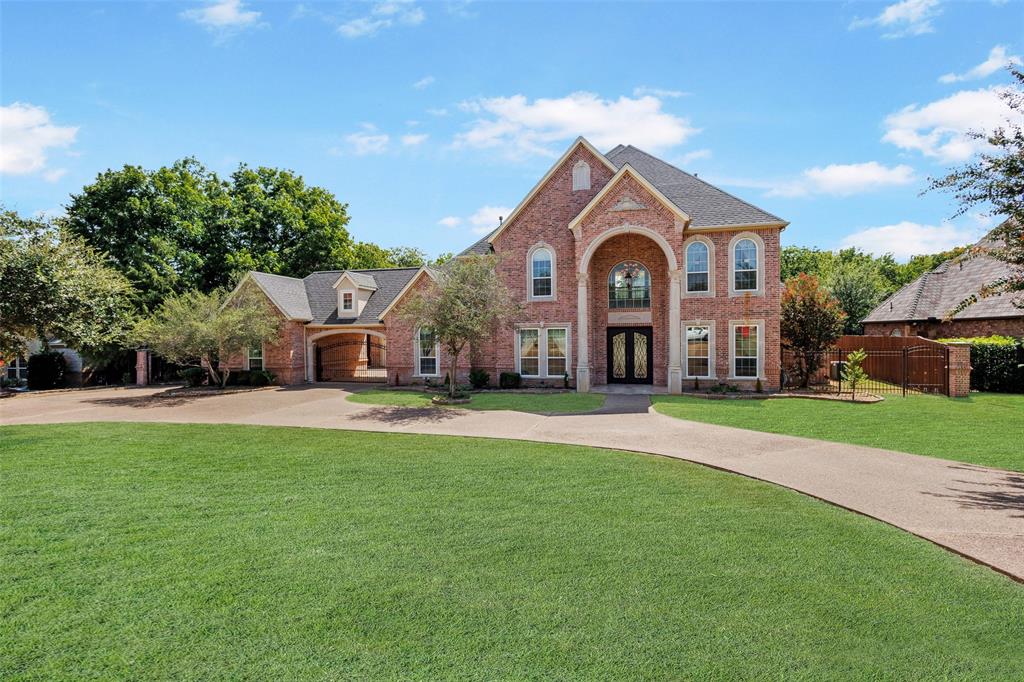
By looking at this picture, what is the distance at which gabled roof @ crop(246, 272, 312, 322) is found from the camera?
26281mm

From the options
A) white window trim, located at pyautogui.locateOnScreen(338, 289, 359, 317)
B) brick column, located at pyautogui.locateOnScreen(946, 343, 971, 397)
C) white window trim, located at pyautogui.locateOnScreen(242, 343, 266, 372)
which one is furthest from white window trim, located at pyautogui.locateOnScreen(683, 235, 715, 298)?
white window trim, located at pyautogui.locateOnScreen(242, 343, 266, 372)

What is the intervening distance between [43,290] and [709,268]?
21.1 metres

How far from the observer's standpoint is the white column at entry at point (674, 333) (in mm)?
20641

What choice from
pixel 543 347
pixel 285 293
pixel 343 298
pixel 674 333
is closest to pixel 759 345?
pixel 674 333

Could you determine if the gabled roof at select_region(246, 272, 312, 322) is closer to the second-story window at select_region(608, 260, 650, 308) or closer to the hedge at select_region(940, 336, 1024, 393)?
the second-story window at select_region(608, 260, 650, 308)

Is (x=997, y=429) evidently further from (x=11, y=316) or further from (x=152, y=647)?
(x=11, y=316)

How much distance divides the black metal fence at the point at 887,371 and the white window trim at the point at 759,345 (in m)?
1.34

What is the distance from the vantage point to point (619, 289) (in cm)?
2333

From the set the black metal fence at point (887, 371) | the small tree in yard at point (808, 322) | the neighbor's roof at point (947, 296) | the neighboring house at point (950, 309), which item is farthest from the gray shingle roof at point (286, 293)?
the neighbor's roof at point (947, 296)

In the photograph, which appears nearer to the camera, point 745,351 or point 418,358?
point 745,351

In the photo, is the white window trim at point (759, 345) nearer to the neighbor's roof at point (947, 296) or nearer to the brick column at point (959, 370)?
the brick column at point (959, 370)

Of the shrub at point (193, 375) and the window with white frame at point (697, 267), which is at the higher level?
the window with white frame at point (697, 267)

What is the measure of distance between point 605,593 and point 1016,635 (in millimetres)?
3220

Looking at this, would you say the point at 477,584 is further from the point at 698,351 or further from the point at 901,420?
the point at 698,351
